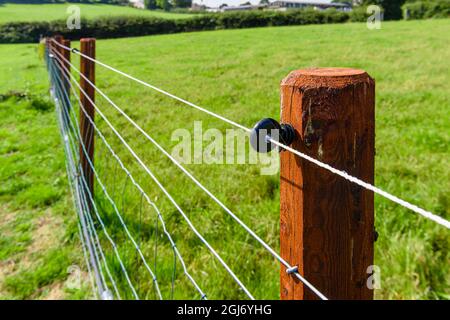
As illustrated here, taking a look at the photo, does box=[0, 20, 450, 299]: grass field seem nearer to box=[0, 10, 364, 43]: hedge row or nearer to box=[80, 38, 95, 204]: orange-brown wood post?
box=[80, 38, 95, 204]: orange-brown wood post

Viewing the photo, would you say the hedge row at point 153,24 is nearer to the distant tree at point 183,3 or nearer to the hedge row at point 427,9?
the distant tree at point 183,3

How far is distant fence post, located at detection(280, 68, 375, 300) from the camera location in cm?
→ 99

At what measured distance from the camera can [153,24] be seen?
1351 inches

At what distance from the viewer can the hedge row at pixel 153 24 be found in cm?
3172

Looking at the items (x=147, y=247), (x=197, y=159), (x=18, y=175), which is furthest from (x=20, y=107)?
(x=147, y=247)

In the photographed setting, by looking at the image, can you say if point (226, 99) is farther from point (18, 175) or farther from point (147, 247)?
point (147, 247)

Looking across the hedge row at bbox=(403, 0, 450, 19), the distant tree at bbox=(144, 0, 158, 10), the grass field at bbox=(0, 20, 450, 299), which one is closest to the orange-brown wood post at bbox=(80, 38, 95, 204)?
the grass field at bbox=(0, 20, 450, 299)

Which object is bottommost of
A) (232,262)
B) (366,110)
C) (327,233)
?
(232,262)

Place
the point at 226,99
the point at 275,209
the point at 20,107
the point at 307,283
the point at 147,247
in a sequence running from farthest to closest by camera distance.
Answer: the point at 20,107 < the point at 226,99 < the point at 275,209 < the point at 147,247 < the point at 307,283

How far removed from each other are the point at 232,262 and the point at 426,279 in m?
1.04

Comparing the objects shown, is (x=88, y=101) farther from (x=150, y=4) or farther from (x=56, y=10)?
(x=150, y=4)

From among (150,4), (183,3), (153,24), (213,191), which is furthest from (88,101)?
(150,4)

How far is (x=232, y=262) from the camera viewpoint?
2.69 metres

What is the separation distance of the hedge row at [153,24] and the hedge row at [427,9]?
680 cm
